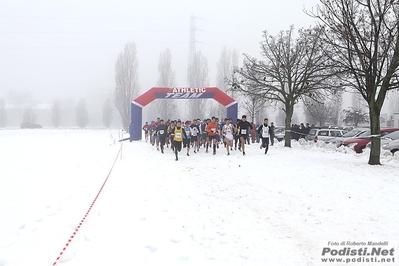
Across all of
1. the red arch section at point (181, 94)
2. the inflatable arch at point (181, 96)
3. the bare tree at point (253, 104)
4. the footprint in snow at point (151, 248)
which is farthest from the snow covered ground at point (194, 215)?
the red arch section at point (181, 94)

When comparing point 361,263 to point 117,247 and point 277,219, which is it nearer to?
point 277,219

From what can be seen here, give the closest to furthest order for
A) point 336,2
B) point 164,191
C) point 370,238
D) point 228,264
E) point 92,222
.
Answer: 1. point 228,264
2. point 370,238
3. point 92,222
4. point 164,191
5. point 336,2

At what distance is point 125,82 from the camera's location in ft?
158

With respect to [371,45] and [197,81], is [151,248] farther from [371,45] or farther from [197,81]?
[197,81]

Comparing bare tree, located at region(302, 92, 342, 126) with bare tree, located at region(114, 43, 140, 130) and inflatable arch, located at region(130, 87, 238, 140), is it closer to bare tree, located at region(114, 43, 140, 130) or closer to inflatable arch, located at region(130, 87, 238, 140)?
inflatable arch, located at region(130, 87, 238, 140)

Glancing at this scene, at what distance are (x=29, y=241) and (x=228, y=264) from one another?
9.92ft

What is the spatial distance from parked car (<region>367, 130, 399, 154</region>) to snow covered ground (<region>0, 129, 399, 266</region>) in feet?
14.0

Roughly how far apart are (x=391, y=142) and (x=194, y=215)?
12.4m

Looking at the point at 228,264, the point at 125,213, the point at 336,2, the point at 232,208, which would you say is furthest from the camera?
the point at 336,2

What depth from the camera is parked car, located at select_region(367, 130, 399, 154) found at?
13.4 metres

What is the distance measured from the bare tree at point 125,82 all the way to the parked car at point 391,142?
38931mm

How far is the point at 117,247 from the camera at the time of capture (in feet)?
13.8

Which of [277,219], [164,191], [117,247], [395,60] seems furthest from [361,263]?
[395,60]

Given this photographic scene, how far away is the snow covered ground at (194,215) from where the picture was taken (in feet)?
13.3
